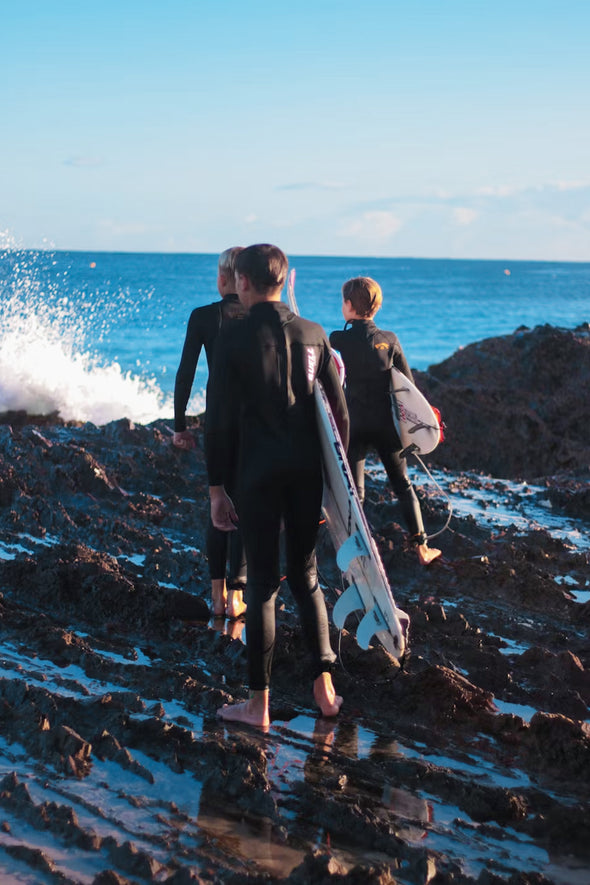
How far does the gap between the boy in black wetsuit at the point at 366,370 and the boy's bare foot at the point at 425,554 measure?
2.42ft

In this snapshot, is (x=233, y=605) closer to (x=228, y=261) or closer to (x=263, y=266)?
(x=228, y=261)

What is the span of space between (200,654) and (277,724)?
0.87 metres

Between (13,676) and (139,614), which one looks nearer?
(13,676)

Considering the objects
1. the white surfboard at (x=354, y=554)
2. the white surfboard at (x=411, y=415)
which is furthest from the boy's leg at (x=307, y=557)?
the white surfboard at (x=411, y=415)

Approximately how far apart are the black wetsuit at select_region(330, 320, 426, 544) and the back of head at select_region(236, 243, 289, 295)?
1.95 meters

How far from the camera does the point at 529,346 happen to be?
502 inches

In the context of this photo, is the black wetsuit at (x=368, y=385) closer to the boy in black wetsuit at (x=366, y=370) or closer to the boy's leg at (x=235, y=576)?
the boy in black wetsuit at (x=366, y=370)

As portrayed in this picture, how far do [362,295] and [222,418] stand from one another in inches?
82.1

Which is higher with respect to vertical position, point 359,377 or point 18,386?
point 359,377

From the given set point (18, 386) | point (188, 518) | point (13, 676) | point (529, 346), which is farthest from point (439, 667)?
point (18, 386)

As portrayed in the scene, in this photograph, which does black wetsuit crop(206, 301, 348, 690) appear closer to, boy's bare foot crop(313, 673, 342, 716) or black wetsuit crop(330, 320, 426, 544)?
boy's bare foot crop(313, 673, 342, 716)

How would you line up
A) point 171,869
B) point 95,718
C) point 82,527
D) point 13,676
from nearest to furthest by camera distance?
point 171,869, point 95,718, point 13,676, point 82,527

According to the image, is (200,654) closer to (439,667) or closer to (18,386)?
(439,667)

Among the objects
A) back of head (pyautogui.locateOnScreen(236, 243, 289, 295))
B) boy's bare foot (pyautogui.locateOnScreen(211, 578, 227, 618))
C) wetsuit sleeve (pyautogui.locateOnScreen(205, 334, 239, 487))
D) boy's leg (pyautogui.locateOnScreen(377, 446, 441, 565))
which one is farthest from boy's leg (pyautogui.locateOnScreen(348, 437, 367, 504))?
back of head (pyautogui.locateOnScreen(236, 243, 289, 295))
